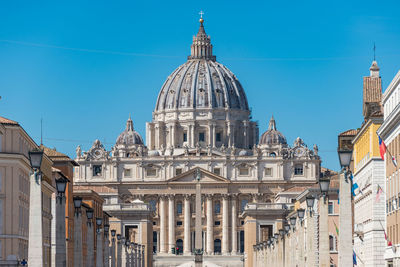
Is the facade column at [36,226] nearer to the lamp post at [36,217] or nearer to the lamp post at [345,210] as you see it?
the lamp post at [36,217]

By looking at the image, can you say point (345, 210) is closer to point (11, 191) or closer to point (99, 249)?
point (11, 191)

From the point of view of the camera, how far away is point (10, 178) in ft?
232

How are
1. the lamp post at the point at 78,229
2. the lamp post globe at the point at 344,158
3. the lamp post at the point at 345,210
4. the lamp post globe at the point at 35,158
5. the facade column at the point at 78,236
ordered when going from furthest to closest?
the facade column at the point at 78,236 < the lamp post at the point at 78,229 < the lamp post globe at the point at 344,158 < the lamp post at the point at 345,210 < the lamp post globe at the point at 35,158

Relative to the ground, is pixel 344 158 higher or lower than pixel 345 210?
higher

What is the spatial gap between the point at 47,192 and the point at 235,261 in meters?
116

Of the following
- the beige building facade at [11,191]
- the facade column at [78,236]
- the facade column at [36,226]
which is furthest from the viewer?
the beige building facade at [11,191]

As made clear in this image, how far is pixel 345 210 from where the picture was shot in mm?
41031

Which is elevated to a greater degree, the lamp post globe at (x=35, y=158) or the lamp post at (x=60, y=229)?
the lamp post globe at (x=35, y=158)

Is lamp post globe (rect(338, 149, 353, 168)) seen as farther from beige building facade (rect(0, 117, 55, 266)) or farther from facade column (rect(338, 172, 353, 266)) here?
beige building facade (rect(0, 117, 55, 266))

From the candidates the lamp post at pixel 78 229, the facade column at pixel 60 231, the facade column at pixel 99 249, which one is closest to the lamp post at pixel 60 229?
the facade column at pixel 60 231

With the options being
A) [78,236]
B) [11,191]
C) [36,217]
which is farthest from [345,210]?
[11,191]

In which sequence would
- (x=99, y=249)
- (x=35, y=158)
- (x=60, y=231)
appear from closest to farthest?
(x=35, y=158) < (x=60, y=231) < (x=99, y=249)

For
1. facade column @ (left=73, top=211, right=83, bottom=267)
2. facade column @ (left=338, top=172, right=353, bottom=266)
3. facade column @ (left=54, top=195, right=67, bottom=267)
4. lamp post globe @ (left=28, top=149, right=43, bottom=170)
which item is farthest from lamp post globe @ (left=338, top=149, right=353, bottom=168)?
facade column @ (left=73, top=211, right=83, bottom=267)

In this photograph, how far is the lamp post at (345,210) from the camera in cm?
4062
